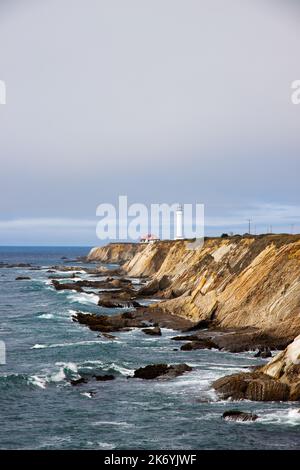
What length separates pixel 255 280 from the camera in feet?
172

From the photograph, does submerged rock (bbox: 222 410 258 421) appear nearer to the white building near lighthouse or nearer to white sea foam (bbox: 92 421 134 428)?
white sea foam (bbox: 92 421 134 428)

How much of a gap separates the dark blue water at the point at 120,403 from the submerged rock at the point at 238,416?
342mm

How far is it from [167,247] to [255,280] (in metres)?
63.0

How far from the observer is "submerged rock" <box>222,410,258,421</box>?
2591 centimetres

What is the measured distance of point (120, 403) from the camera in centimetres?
2889

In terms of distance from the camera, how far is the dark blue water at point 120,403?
24.0m

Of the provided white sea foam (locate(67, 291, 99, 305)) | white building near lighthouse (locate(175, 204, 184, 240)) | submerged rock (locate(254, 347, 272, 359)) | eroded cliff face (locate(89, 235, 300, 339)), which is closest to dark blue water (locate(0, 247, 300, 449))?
submerged rock (locate(254, 347, 272, 359))

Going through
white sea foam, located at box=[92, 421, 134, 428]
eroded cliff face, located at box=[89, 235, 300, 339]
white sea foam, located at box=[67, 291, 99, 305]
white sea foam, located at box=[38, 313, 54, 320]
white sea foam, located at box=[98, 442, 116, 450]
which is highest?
eroded cliff face, located at box=[89, 235, 300, 339]

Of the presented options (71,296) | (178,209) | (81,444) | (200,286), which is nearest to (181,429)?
(81,444)

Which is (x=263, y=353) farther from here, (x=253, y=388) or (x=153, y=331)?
(x=153, y=331)

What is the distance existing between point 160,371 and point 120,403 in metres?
6.14

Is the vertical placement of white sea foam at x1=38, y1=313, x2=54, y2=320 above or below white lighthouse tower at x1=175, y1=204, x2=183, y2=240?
below

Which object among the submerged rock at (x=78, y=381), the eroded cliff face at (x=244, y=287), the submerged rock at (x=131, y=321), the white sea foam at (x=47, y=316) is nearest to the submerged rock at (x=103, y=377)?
the submerged rock at (x=78, y=381)

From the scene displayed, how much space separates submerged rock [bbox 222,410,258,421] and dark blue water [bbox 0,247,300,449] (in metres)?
0.34
